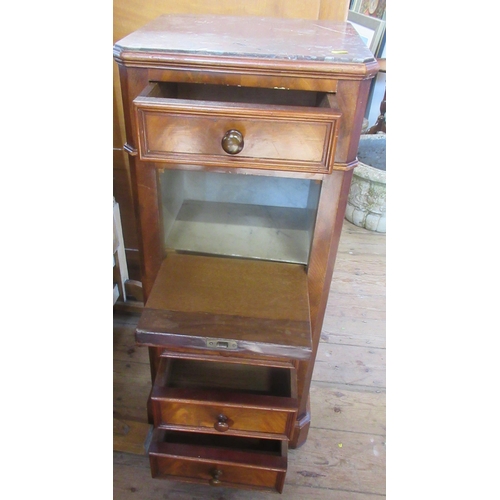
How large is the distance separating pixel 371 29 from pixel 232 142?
2057 millimetres

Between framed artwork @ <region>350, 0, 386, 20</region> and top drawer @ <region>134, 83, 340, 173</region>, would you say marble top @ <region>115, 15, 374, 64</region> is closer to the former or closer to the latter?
top drawer @ <region>134, 83, 340, 173</region>

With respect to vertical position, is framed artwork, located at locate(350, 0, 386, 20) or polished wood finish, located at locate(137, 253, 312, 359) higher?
framed artwork, located at locate(350, 0, 386, 20)

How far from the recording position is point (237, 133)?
0.62 m

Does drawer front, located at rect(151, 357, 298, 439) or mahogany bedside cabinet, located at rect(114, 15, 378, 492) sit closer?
mahogany bedside cabinet, located at rect(114, 15, 378, 492)

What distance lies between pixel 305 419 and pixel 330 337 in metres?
0.41

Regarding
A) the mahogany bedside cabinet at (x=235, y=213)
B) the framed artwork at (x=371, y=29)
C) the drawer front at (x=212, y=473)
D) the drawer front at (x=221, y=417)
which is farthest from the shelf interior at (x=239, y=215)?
the framed artwork at (x=371, y=29)

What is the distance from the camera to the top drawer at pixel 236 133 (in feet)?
1.94

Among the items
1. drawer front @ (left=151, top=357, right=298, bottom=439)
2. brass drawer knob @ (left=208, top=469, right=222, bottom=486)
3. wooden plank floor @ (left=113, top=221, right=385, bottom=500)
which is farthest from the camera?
wooden plank floor @ (left=113, top=221, right=385, bottom=500)

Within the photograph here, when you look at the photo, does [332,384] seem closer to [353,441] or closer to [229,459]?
[353,441]

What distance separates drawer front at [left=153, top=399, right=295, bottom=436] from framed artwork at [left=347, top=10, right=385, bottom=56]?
6.83 ft

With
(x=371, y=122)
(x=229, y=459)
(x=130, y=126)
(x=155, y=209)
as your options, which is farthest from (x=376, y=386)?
(x=371, y=122)

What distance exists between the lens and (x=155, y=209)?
776 mm

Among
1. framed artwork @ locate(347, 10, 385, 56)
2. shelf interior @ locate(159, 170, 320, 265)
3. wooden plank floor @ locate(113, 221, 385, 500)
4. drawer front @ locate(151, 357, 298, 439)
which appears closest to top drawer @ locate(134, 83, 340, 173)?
shelf interior @ locate(159, 170, 320, 265)

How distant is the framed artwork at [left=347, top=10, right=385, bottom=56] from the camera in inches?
87.7
